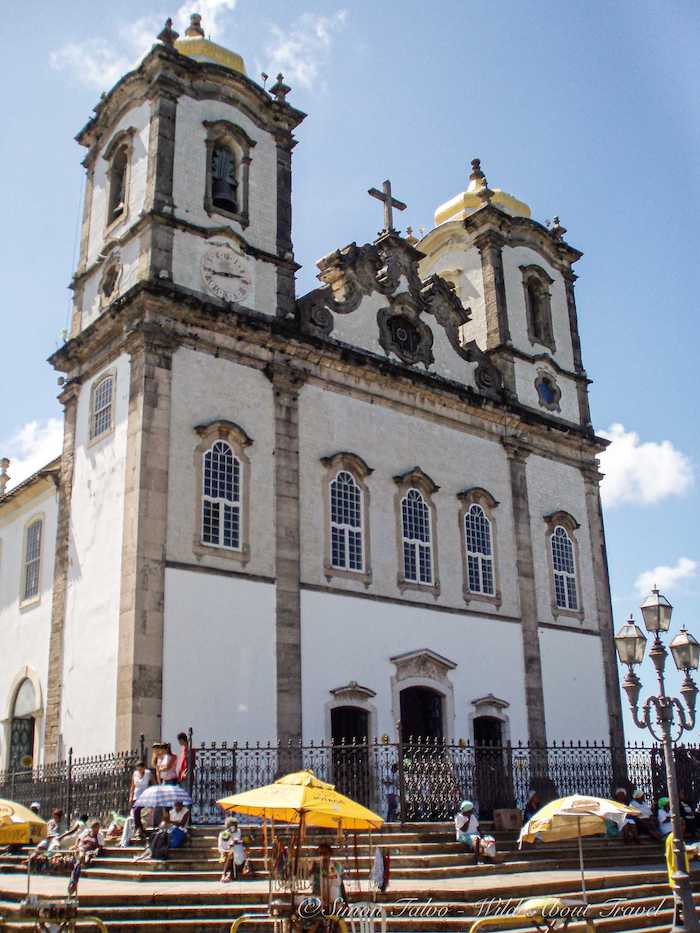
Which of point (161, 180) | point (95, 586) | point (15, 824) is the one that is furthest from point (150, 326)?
point (15, 824)

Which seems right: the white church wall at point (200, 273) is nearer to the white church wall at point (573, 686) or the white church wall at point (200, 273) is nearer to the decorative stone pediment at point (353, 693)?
the decorative stone pediment at point (353, 693)

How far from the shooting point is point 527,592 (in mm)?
27516

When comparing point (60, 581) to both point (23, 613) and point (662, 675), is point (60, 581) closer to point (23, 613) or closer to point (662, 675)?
point (23, 613)

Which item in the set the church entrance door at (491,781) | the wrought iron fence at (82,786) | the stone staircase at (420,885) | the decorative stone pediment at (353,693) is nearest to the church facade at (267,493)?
the decorative stone pediment at (353,693)

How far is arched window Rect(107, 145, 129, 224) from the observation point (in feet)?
84.4

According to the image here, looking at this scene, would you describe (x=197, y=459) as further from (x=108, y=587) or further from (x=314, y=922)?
(x=314, y=922)

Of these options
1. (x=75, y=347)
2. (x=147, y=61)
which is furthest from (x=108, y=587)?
(x=147, y=61)

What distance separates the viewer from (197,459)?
21.8m

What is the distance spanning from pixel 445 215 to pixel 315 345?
11.7 meters

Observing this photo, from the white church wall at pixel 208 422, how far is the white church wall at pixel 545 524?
8958 mm

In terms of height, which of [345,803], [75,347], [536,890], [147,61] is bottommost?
[536,890]

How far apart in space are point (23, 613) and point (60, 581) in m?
2.93

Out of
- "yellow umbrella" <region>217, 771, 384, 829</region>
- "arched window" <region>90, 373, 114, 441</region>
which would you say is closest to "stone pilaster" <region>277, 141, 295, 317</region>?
A: "arched window" <region>90, 373, 114, 441</region>

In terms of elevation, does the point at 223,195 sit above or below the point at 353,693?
above
